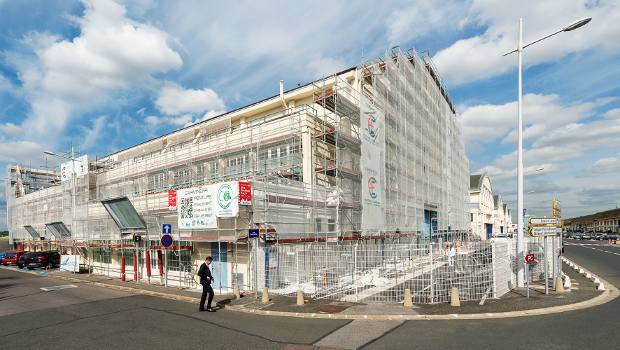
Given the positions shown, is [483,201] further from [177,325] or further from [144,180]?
[177,325]

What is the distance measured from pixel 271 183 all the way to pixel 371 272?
6.30m

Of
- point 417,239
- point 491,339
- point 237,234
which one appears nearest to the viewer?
point 491,339

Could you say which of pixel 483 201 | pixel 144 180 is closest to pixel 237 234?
pixel 144 180

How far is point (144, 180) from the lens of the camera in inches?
1230

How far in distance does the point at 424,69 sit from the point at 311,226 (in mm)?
25425

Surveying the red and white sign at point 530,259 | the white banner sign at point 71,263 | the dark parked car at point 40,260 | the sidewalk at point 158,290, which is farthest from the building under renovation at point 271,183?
the red and white sign at point 530,259

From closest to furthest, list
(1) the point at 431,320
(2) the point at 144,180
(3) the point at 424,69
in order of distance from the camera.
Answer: (1) the point at 431,320, (2) the point at 144,180, (3) the point at 424,69

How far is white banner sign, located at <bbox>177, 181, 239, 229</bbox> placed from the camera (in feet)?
52.7

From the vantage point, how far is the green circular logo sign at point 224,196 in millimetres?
16188

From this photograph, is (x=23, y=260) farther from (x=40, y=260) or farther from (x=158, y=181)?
(x=158, y=181)

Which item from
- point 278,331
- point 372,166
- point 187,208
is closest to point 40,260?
point 187,208

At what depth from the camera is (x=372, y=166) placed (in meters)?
24.4

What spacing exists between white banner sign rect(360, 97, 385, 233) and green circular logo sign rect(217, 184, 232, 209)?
9790 millimetres

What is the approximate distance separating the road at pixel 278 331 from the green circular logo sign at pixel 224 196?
4.63 m
